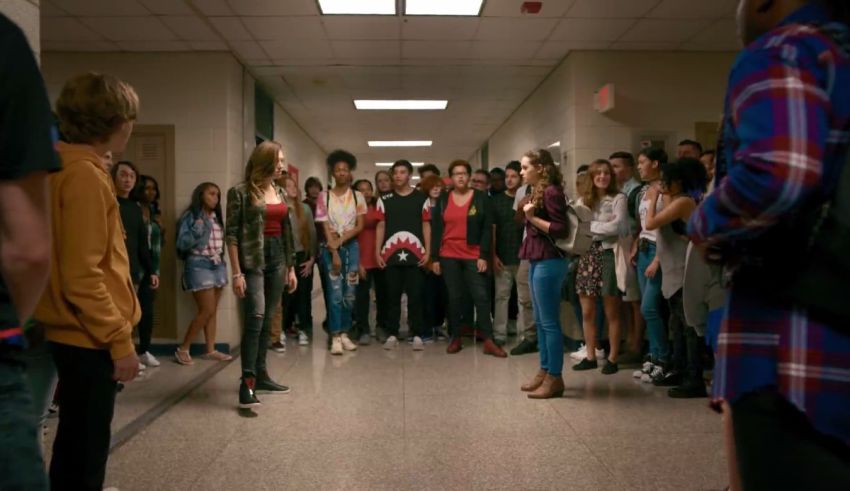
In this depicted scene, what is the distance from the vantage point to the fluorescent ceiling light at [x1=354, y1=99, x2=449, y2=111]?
330 inches

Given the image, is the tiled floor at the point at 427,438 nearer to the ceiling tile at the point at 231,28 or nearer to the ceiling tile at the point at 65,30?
the ceiling tile at the point at 231,28

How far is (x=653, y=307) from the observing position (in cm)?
430

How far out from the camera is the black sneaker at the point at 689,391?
3.94m

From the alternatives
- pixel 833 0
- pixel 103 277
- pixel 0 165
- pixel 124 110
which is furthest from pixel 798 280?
pixel 124 110

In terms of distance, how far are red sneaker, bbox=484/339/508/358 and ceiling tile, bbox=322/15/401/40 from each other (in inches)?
112

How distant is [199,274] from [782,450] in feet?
16.4

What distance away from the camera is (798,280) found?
864 millimetres

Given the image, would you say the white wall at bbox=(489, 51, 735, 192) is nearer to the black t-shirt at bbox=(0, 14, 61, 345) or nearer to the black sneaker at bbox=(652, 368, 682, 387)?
the black sneaker at bbox=(652, 368, 682, 387)

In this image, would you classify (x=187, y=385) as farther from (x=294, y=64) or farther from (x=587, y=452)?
(x=294, y=64)

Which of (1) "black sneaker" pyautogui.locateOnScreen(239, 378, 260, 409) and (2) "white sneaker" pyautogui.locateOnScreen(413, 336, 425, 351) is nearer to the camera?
(1) "black sneaker" pyautogui.locateOnScreen(239, 378, 260, 409)

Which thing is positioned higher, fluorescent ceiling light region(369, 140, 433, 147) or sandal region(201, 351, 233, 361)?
fluorescent ceiling light region(369, 140, 433, 147)

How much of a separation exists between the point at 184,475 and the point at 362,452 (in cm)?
78

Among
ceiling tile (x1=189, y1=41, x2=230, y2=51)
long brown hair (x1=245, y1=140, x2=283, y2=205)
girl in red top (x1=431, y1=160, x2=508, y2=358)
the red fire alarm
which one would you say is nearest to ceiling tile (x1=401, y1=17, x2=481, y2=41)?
the red fire alarm

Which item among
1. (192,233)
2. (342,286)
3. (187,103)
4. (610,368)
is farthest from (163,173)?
(610,368)
